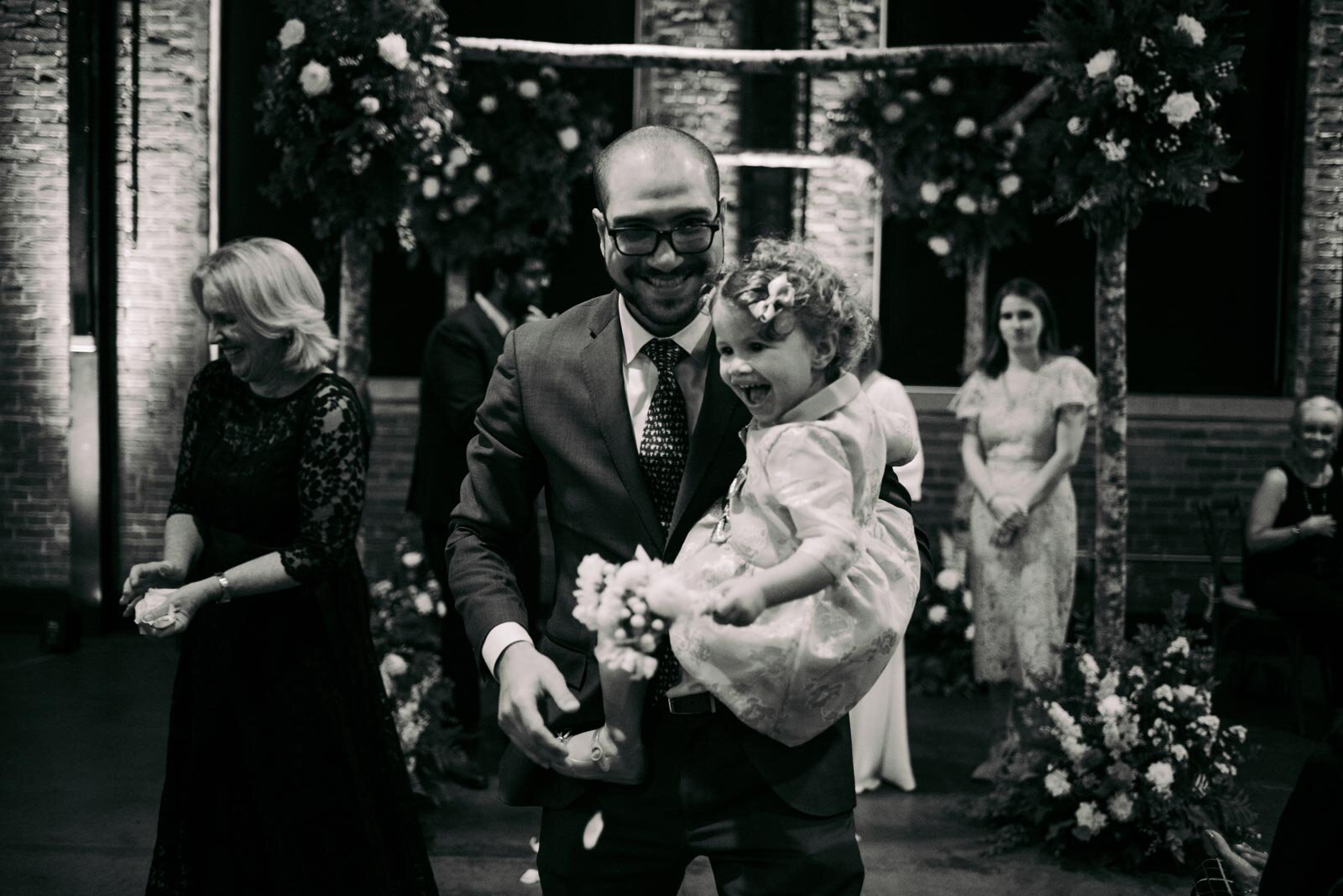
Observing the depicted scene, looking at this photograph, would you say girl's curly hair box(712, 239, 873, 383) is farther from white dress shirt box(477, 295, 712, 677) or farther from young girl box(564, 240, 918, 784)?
white dress shirt box(477, 295, 712, 677)

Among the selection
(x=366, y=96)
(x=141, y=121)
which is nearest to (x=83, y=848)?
(x=366, y=96)

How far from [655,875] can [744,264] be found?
0.92 meters

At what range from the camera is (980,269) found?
9078 mm

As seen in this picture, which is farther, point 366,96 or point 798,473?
point 366,96

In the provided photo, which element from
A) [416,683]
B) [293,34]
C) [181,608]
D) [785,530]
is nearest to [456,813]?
[416,683]

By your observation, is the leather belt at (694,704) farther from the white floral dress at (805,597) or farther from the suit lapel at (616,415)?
the suit lapel at (616,415)

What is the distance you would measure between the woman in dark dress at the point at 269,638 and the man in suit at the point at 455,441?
221 centimetres

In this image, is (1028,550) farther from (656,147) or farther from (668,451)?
(656,147)

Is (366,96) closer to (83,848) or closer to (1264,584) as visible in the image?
(83,848)

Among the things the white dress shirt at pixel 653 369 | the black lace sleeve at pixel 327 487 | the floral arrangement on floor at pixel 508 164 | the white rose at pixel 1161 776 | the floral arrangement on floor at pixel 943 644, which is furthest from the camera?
the floral arrangement on floor at pixel 943 644

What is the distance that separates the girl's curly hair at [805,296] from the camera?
6.46 feet

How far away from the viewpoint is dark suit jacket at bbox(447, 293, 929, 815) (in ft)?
6.92

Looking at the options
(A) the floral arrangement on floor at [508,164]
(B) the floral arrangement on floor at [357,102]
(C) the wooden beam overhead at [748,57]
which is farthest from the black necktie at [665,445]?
(A) the floral arrangement on floor at [508,164]

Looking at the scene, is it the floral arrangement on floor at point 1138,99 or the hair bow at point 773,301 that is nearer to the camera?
the hair bow at point 773,301
